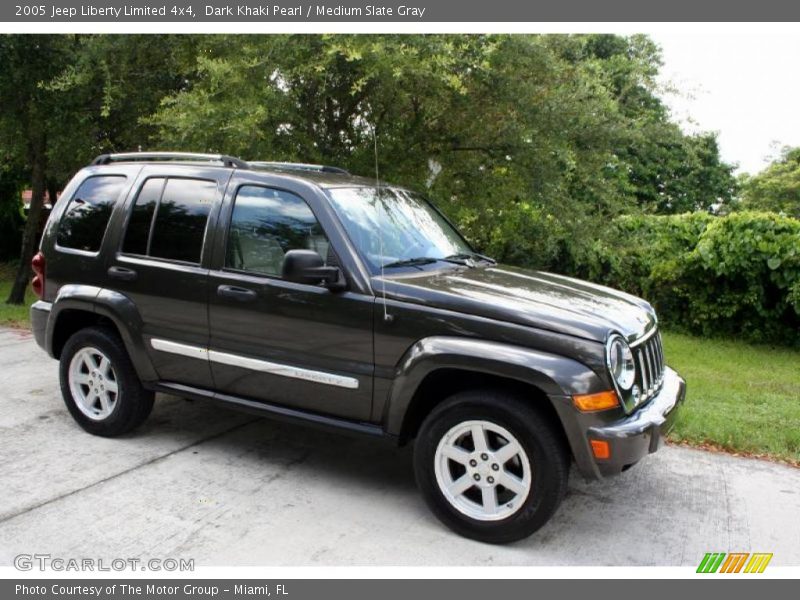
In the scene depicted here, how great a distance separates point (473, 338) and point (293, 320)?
112 centimetres

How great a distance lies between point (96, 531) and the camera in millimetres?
3809

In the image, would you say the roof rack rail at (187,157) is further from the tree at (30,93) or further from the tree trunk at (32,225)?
the tree trunk at (32,225)

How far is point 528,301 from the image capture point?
4.00 meters

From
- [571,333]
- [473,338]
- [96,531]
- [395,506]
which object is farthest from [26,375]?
[571,333]

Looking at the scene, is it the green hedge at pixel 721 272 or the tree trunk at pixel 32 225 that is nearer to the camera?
the green hedge at pixel 721 272

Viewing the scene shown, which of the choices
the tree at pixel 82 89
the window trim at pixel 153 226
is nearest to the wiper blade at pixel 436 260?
the window trim at pixel 153 226

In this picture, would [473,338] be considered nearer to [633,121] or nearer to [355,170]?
[355,170]

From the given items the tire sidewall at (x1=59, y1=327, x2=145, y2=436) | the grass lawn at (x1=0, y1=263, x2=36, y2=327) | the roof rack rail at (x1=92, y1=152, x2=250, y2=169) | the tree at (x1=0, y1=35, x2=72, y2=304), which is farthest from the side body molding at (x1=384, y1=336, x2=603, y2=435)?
the grass lawn at (x1=0, y1=263, x2=36, y2=327)

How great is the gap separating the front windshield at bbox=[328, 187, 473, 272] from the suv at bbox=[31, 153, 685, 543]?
2 cm

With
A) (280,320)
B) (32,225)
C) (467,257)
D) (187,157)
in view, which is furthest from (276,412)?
(32,225)

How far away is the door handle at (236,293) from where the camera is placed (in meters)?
4.47

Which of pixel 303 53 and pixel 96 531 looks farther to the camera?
pixel 303 53

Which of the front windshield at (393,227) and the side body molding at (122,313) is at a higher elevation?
the front windshield at (393,227)

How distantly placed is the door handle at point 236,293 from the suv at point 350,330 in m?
0.01
